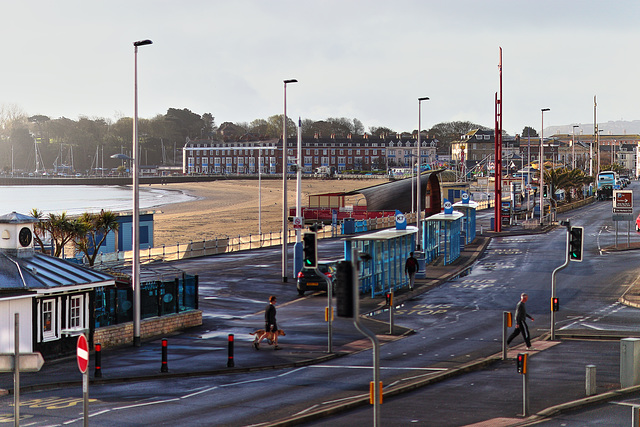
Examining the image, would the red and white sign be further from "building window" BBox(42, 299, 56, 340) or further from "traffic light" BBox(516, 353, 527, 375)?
"building window" BBox(42, 299, 56, 340)

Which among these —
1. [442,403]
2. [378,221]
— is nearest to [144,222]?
[378,221]

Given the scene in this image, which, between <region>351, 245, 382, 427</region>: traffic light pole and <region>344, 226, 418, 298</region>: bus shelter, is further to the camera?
<region>344, 226, 418, 298</region>: bus shelter

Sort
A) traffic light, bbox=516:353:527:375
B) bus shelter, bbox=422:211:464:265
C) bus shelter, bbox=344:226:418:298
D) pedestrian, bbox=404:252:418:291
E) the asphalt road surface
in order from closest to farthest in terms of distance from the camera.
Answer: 1. traffic light, bbox=516:353:527:375
2. the asphalt road surface
3. bus shelter, bbox=344:226:418:298
4. pedestrian, bbox=404:252:418:291
5. bus shelter, bbox=422:211:464:265

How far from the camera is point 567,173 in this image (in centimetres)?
9275

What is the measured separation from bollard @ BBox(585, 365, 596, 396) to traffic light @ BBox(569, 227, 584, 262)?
7679mm

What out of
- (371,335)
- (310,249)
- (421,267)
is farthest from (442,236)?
(371,335)

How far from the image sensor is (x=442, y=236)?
46.2 metres

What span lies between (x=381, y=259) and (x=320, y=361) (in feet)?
40.4

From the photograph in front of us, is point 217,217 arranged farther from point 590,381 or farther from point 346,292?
point 346,292

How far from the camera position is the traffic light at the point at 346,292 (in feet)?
38.3

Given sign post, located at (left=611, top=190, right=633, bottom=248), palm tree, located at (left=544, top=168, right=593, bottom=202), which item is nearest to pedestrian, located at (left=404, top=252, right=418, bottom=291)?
Answer: sign post, located at (left=611, top=190, right=633, bottom=248)

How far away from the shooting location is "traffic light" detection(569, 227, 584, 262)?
24.7 meters

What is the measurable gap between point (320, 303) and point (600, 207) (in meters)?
71.7

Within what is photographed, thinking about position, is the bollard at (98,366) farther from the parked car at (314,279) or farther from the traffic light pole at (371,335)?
the parked car at (314,279)
